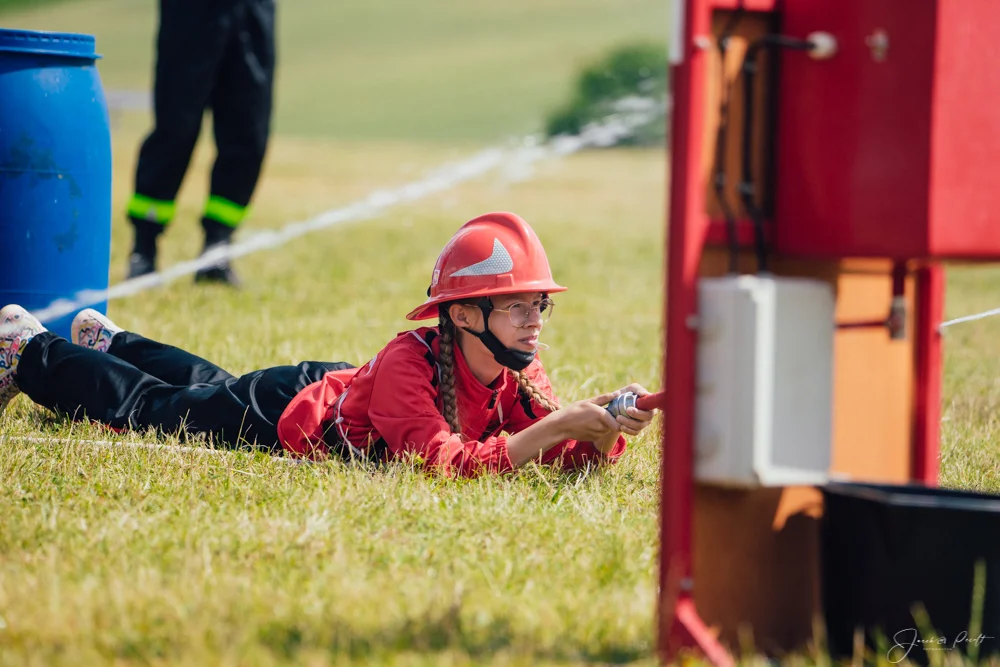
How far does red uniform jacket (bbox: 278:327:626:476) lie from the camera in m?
4.01

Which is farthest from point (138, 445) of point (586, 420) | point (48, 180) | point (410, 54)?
point (410, 54)

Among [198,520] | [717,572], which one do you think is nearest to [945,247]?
[717,572]

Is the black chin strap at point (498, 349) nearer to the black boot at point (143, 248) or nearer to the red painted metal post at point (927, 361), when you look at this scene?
the red painted metal post at point (927, 361)

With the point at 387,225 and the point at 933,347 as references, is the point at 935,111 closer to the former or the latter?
the point at 933,347

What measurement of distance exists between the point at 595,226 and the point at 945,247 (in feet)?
44.7

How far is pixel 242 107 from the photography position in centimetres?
834

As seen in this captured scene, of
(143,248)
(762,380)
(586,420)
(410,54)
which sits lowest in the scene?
(586,420)

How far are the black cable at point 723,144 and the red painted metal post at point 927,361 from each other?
2.00ft

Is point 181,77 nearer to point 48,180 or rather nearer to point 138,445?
point 48,180

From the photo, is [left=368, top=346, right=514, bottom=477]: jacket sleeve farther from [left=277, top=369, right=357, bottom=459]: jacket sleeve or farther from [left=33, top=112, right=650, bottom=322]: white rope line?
[left=33, top=112, right=650, bottom=322]: white rope line

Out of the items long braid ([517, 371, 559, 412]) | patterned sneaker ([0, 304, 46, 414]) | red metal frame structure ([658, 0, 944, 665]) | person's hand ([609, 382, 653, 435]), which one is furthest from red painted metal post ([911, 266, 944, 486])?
patterned sneaker ([0, 304, 46, 414])

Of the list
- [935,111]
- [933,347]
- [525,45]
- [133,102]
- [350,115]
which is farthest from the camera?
[525,45]

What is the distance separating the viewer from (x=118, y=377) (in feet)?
15.9

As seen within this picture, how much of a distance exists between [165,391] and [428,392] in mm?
1246
